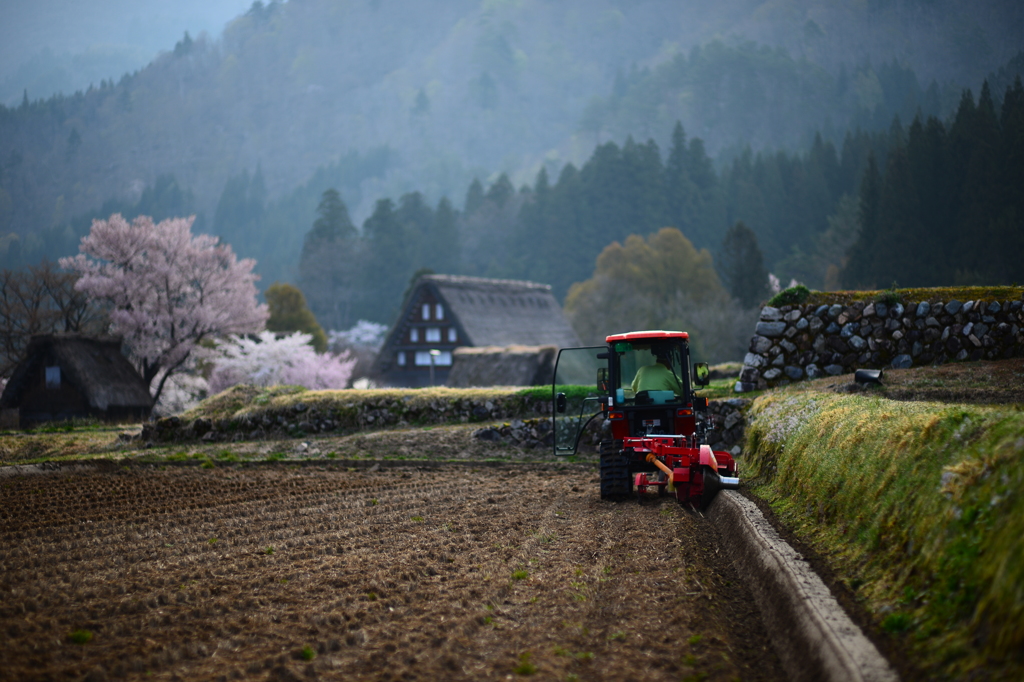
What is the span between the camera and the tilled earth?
4.27 metres

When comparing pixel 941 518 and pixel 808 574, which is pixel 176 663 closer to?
pixel 808 574

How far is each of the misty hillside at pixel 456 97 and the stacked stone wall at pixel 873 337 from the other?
26.5m

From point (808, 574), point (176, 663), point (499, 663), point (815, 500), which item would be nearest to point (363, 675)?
point (499, 663)

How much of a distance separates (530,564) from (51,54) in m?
126

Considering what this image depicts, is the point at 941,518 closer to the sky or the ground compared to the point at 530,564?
closer to the sky

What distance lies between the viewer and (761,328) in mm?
16375

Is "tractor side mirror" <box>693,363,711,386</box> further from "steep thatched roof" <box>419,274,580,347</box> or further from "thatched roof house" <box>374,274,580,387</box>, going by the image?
"thatched roof house" <box>374,274,580,387</box>

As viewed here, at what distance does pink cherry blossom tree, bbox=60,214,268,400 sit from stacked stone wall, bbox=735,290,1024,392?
23.8 m


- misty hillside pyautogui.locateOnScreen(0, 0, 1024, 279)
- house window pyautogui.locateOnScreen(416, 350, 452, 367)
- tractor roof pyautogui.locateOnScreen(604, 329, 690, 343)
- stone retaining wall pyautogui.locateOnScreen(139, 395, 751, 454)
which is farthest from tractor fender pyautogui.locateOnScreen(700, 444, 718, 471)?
house window pyautogui.locateOnScreen(416, 350, 452, 367)

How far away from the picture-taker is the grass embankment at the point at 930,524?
137 inches

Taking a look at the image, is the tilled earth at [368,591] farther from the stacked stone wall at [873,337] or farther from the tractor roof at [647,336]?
the stacked stone wall at [873,337]

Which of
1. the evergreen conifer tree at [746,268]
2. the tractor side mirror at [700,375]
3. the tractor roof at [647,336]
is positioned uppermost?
the evergreen conifer tree at [746,268]

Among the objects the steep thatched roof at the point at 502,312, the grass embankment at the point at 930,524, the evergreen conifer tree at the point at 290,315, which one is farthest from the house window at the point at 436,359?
the grass embankment at the point at 930,524

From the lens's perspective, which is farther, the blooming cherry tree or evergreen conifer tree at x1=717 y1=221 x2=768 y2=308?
evergreen conifer tree at x1=717 y1=221 x2=768 y2=308
